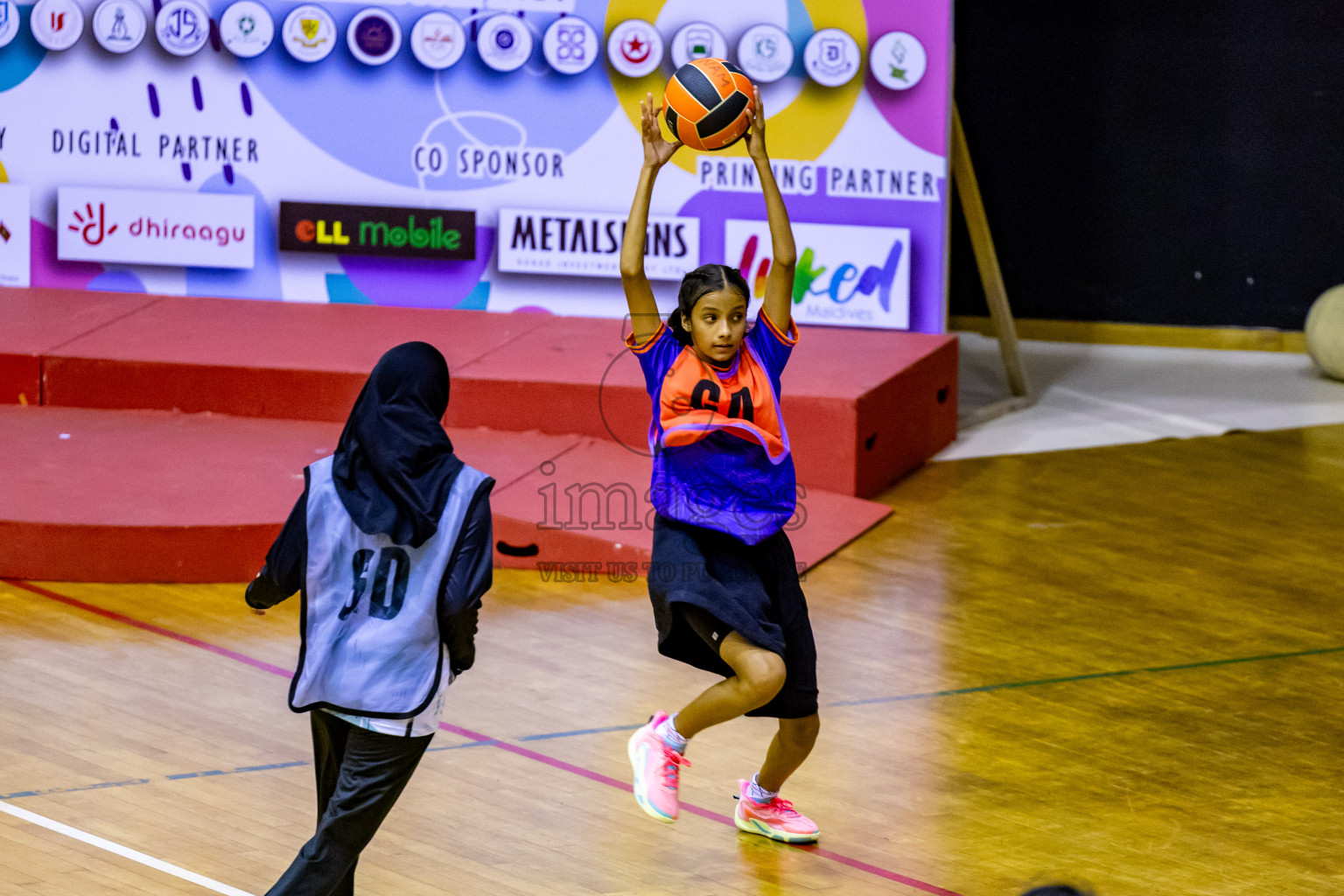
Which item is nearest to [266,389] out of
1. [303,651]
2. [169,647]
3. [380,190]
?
[380,190]

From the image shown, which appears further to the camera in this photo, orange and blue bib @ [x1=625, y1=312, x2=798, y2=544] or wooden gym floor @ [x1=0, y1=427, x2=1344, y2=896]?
wooden gym floor @ [x1=0, y1=427, x2=1344, y2=896]

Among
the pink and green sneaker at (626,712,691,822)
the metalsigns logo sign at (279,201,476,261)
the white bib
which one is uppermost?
the metalsigns logo sign at (279,201,476,261)

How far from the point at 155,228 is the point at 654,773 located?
6.04m

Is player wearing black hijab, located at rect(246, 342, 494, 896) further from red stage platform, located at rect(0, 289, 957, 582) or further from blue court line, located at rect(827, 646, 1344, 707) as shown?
red stage platform, located at rect(0, 289, 957, 582)

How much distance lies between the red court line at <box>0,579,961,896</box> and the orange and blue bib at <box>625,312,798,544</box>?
37.6 inches

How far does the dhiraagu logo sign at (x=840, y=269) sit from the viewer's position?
29.0 ft

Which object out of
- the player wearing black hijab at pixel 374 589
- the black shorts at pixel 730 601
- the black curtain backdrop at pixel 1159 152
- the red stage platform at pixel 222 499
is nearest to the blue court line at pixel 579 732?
the black shorts at pixel 730 601

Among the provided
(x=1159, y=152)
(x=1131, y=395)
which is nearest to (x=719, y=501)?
(x=1131, y=395)

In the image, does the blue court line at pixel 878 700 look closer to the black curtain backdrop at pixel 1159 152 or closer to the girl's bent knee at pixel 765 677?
the girl's bent knee at pixel 765 677

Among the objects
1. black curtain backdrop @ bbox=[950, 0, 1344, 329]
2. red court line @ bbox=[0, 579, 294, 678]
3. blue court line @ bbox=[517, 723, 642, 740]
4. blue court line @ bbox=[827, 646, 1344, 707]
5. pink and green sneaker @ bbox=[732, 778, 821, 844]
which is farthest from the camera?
black curtain backdrop @ bbox=[950, 0, 1344, 329]

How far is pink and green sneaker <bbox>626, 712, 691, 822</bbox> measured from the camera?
14.0 ft

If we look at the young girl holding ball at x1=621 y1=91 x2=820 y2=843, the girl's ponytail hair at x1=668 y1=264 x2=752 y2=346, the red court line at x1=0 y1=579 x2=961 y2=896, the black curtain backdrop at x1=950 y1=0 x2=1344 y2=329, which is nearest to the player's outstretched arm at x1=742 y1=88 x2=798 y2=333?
the young girl holding ball at x1=621 y1=91 x2=820 y2=843

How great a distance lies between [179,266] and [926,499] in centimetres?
436

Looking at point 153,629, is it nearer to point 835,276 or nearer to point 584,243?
point 584,243
